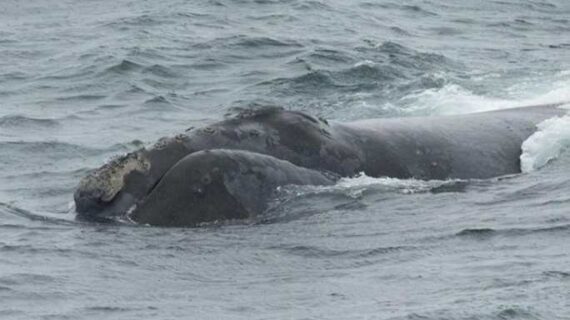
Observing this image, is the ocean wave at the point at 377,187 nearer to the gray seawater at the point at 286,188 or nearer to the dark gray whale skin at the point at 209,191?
the gray seawater at the point at 286,188

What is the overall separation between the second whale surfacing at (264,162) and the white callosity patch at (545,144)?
0.12 meters

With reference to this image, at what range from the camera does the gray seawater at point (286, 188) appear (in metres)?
9.34

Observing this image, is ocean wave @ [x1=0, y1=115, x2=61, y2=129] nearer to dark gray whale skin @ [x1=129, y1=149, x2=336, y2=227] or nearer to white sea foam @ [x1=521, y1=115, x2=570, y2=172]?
dark gray whale skin @ [x1=129, y1=149, x2=336, y2=227]

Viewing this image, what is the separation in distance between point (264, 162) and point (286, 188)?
0.31 m

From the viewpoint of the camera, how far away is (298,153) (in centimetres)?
1222

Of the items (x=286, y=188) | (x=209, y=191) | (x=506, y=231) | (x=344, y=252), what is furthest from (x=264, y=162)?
(x=506, y=231)

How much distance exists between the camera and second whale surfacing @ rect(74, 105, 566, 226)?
11.4m

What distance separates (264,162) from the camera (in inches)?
463

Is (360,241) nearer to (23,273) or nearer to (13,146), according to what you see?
(23,273)

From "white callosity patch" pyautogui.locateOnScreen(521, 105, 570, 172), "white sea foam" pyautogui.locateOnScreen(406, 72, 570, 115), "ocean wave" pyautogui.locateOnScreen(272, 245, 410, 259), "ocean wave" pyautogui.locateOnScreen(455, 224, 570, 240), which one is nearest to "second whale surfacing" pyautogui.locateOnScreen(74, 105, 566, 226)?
"white callosity patch" pyautogui.locateOnScreen(521, 105, 570, 172)

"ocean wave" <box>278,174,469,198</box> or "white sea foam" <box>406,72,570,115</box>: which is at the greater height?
"ocean wave" <box>278,174,469,198</box>

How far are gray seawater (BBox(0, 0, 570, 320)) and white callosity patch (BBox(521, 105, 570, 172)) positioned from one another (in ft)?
0.31

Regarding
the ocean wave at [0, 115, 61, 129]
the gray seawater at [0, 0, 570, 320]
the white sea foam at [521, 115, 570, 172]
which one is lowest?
the ocean wave at [0, 115, 61, 129]

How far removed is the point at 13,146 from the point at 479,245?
7554mm
